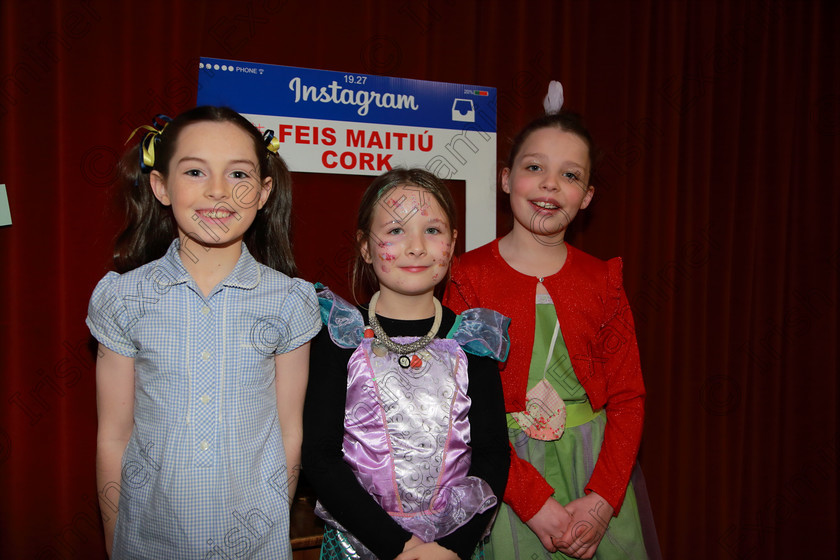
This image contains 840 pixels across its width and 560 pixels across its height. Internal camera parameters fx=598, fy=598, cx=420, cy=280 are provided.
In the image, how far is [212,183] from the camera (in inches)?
50.6

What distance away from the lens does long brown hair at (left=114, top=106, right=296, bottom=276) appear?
136 centimetres

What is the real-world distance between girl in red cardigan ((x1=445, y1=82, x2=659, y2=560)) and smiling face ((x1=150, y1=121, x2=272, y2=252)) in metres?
0.63

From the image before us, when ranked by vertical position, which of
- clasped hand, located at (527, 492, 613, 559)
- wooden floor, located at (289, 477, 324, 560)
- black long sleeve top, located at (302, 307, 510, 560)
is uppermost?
black long sleeve top, located at (302, 307, 510, 560)

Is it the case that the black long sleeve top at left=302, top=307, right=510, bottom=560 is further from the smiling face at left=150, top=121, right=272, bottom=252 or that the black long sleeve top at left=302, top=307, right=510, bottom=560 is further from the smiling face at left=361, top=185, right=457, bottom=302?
the smiling face at left=150, top=121, right=272, bottom=252

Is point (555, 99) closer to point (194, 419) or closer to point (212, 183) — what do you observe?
point (212, 183)

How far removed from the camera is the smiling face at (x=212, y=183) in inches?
50.3

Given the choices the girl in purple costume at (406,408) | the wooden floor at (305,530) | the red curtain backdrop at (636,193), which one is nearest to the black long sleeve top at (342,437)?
the girl in purple costume at (406,408)

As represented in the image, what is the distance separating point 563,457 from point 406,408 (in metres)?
0.51

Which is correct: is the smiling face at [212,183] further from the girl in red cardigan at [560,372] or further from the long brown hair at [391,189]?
the girl in red cardigan at [560,372]

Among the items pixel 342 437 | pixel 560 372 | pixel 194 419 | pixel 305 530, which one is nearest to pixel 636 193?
pixel 560 372

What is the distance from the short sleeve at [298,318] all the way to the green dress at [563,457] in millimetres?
583

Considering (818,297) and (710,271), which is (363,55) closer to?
(710,271)

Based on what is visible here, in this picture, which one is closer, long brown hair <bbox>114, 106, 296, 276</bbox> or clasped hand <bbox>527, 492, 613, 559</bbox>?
long brown hair <bbox>114, 106, 296, 276</bbox>

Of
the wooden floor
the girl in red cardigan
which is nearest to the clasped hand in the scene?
the girl in red cardigan
